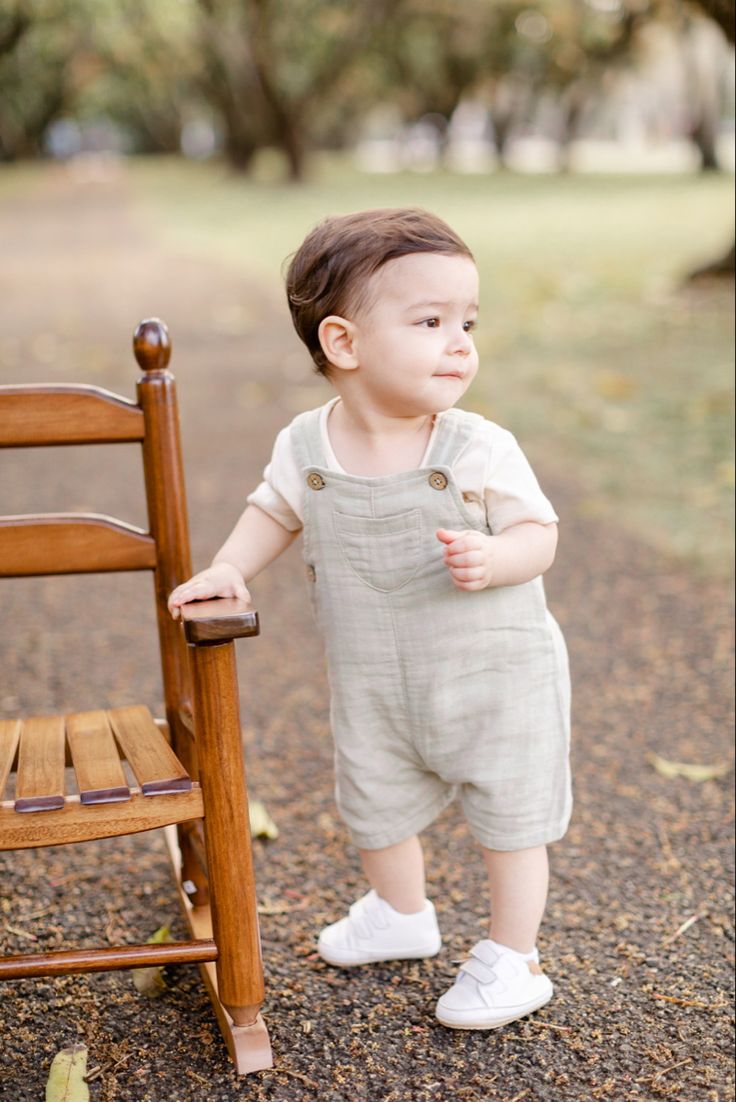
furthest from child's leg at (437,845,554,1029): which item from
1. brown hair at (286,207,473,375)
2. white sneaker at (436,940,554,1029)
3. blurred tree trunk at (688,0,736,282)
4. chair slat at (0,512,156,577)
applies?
blurred tree trunk at (688,0,736,282)

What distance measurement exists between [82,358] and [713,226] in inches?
333

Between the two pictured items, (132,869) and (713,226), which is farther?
(713,226)

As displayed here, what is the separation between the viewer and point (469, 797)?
2.25 metres

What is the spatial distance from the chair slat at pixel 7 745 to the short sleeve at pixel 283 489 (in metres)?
0.59

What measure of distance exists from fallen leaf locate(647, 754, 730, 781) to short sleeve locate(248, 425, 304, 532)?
1.54m

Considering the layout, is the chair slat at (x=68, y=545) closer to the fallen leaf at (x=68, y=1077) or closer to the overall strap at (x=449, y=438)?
the overall strap at (x=449, y=438)

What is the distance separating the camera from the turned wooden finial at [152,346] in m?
2.38

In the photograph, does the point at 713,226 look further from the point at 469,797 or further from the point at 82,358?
the point at 469,797

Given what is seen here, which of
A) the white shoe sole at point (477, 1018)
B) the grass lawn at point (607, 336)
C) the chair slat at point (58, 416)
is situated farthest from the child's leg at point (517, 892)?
the grass lawn at point (607, 336)

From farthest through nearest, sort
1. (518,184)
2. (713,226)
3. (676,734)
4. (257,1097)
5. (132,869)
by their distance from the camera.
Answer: (518,184), (713,226), (676,734), (132,869), (257,1097)

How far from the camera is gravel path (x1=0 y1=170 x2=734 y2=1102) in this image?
2.18m

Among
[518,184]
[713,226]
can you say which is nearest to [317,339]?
[713,226]

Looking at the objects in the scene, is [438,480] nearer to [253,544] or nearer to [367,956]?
[253,544]

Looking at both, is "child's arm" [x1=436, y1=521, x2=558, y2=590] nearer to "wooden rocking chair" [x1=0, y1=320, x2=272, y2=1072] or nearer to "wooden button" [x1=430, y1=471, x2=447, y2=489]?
"wooden button" [x1=430, y1=471, x2=447, y2=489]
